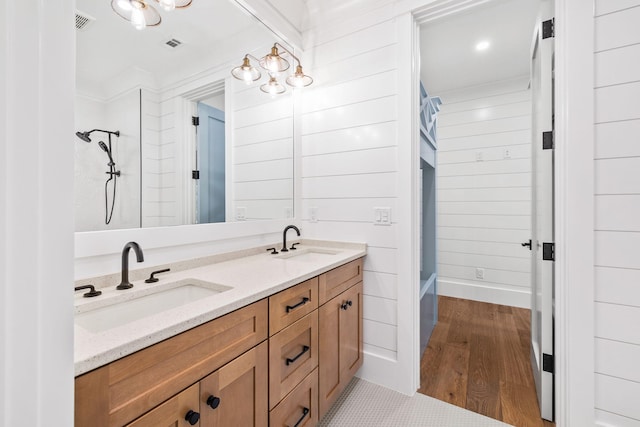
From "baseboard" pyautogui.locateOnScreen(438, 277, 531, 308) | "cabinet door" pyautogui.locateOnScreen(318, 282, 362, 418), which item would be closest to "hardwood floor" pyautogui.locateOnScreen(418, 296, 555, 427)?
"baseboard" pyautogui.locateOnScreen(438, 277, 531, 308)

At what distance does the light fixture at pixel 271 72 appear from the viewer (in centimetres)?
179

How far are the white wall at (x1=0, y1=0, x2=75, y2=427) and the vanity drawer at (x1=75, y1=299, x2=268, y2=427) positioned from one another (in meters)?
0.24

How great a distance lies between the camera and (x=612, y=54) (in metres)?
1.34

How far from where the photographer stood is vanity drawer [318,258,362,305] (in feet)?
4.89

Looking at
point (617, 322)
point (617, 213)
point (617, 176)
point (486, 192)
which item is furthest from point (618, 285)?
point (486, 192)

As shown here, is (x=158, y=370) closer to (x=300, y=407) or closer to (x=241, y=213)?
(x=300, y=407)

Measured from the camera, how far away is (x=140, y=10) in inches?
48.7

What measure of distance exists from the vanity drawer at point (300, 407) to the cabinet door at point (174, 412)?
1.33 ft

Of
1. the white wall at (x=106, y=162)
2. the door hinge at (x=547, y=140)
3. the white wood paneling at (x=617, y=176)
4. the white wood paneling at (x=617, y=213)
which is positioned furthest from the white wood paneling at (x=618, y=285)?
the white wall at (x=106, y=162)

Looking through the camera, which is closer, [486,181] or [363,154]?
[363,154]

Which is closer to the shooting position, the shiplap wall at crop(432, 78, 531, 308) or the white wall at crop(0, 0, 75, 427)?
the white wall at crop(0, 0, 75, 427)

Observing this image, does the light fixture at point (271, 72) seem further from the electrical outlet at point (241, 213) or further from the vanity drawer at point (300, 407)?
the vanity drawer at point (300, 407)

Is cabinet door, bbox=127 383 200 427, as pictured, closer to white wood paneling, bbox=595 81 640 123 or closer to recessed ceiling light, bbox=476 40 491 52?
white wood paneling, bbox=595 81 640 123

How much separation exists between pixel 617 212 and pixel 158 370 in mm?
1974
